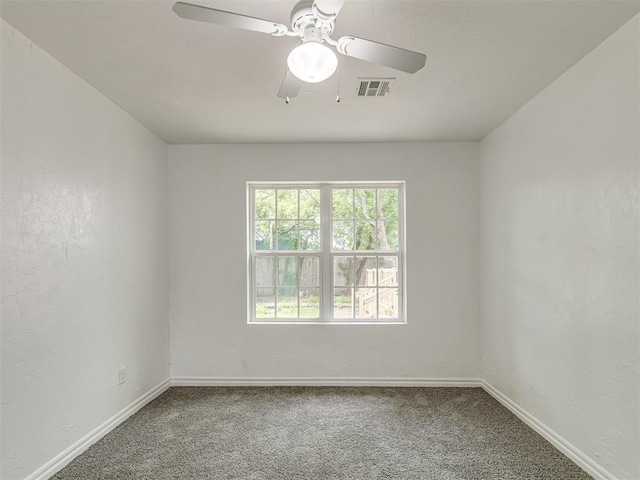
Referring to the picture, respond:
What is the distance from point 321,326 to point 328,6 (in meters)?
3.00

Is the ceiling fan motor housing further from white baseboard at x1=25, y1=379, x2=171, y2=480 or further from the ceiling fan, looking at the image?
white baseboard at x1=25, y1=379, x2=171, y2=480

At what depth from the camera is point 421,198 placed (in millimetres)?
3822

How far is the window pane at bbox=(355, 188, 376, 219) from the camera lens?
399cm

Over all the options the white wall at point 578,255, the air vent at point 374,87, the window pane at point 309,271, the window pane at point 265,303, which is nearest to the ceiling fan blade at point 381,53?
the air vent at point 374,87

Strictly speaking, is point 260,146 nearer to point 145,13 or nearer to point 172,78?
point 172,78

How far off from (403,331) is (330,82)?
2433 millimetres

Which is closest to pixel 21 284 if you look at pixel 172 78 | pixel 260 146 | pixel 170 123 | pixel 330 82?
pixel 172 78

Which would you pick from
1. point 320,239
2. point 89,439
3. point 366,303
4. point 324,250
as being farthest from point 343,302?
point 89,439

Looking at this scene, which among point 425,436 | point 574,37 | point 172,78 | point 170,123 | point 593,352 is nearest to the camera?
point 574,37

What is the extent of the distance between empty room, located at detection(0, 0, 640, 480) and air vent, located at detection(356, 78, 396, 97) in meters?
0.02

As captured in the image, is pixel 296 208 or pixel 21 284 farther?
pixel 296 208

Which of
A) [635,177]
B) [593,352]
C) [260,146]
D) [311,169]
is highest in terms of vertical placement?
[260,146]

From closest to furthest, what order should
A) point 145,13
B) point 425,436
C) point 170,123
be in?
point 145,13 → point 425,436 → point 170,123

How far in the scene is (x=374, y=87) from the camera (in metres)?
2.55
